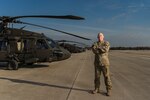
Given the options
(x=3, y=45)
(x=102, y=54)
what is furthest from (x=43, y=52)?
(x=102, y=54)

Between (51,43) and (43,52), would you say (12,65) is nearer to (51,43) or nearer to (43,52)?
(43,52)

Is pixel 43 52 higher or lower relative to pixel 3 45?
lower

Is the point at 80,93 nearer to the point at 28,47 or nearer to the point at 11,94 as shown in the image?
the point at 11,94

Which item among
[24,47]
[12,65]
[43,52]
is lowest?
[12,65]

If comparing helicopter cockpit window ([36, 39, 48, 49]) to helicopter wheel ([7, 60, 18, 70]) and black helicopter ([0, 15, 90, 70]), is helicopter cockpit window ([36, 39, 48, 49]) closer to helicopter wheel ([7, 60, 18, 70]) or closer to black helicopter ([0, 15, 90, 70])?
black helicopter ([0, 15, 90, 70])

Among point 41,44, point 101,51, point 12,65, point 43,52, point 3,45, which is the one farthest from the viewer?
point 41,44

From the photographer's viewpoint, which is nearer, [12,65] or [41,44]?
[12,65]

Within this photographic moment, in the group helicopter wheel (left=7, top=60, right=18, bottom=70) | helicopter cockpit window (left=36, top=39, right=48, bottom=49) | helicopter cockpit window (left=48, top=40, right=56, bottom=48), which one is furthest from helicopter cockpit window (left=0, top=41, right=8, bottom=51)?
helicopter cockpit window (left=48, top=40, right=56, bottom=48)

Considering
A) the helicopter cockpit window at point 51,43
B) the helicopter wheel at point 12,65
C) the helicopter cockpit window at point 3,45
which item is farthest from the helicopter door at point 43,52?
the helicopter cockpit window at point 3,45

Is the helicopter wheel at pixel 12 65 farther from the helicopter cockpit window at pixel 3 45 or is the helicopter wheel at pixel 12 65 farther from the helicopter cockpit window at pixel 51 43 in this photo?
the helicopter cockpit window at pixel 51 43

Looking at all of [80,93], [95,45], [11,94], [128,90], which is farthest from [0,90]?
[128,90]

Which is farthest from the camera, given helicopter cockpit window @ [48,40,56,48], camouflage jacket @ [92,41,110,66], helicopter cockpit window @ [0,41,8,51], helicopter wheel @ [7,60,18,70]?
helicopter cockpit window @ [48,40,56,48]

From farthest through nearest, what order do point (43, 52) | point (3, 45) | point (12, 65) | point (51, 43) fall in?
point (51, 43) < point (3, 45) < point (43, 52) < point (12, 65)

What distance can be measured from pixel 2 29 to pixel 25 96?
9.86m
